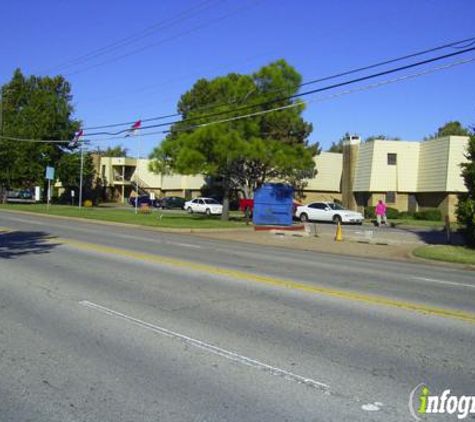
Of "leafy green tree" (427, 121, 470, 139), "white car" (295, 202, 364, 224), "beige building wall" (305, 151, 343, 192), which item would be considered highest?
"leafy green tree" (427, 121, 470, 139)

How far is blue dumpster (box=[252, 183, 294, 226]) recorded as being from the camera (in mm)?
31031

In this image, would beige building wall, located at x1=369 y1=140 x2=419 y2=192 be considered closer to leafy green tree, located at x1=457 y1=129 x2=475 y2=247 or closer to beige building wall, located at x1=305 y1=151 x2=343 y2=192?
beige building wall, located at x1=305 y1=151 x2=343 y2=192

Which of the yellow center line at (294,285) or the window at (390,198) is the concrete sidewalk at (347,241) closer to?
the yellow center line at (294,285)

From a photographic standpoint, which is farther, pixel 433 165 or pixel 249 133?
pixel 433 165

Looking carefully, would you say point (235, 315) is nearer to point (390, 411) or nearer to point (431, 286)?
point (390, 411)

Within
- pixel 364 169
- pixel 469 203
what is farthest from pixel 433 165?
pixel 469 203

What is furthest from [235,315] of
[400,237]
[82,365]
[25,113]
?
[25,113]

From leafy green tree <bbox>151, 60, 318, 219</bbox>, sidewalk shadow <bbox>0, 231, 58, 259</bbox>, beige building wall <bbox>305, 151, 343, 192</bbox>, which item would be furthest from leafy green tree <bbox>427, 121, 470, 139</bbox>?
sidewalk shadow <bbox>0, 231, 58, 259</bbox>

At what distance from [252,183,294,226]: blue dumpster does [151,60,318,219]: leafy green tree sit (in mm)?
2077

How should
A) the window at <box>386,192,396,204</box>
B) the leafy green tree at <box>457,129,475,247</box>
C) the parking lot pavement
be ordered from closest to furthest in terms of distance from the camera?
the leafy green tree at <box>457,129,475,247</box> → the parking lot pavement → the window at <box>386,192,396,204</box>

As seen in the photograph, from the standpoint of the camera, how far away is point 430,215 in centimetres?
4056

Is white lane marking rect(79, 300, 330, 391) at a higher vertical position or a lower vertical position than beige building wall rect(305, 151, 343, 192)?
lower

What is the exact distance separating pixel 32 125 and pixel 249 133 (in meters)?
34.0

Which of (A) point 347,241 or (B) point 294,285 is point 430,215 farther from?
(B) point 294,285
